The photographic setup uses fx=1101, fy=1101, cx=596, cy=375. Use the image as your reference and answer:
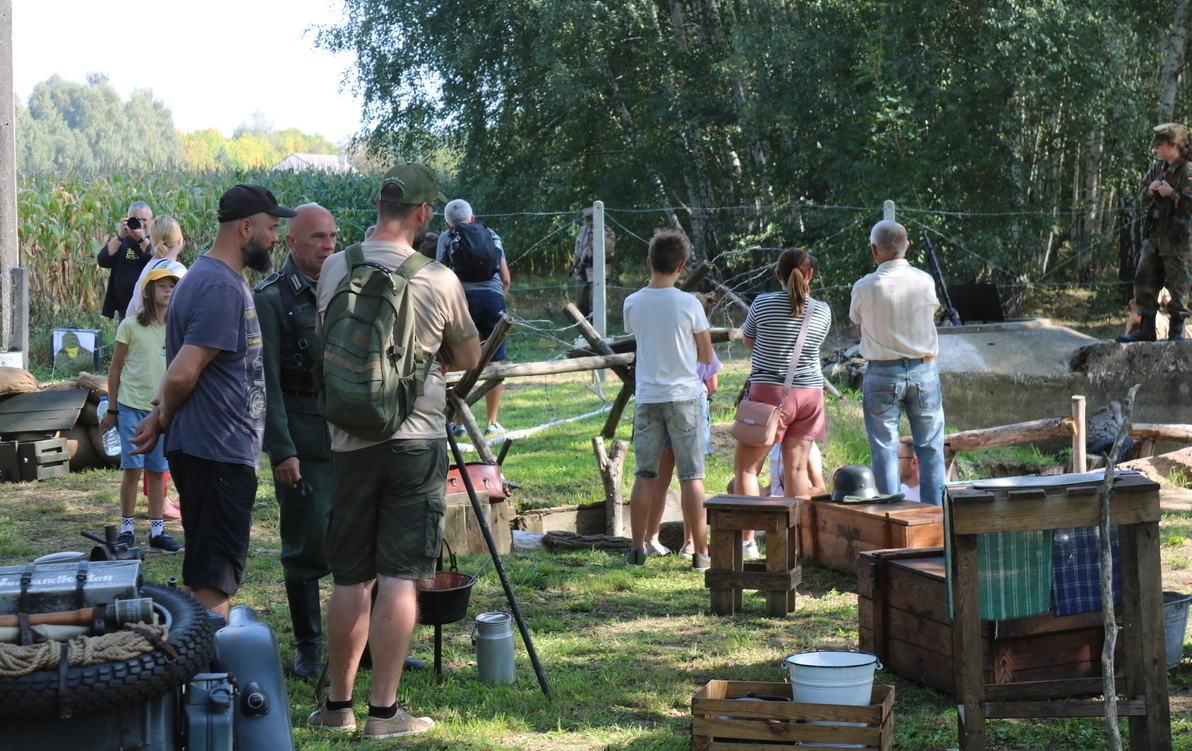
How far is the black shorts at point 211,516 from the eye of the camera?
3781mm

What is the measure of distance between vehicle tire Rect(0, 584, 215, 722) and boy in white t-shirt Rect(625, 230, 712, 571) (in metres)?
3.79

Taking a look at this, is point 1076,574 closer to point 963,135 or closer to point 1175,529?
point 1175,529

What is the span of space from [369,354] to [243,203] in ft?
2.84

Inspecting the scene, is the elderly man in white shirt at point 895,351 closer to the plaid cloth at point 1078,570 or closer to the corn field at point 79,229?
the plaid cloth at point 1078,570

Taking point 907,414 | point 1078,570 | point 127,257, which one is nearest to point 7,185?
point 127,257

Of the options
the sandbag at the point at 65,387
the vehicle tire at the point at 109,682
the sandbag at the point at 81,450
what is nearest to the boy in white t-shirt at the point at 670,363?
the vehicle tire at the point at 109,682

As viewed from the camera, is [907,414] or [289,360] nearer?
[289,360]

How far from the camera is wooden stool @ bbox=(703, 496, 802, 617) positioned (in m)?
5.46

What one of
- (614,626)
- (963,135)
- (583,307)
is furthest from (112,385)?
(963,135)

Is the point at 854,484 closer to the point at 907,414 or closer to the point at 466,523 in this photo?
the point at 907,414

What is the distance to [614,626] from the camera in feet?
17.7

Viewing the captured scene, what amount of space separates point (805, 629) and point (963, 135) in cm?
1324

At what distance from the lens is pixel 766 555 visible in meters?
5.60

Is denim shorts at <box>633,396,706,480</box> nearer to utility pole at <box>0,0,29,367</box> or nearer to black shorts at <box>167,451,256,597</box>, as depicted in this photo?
black shorts at <box>167,451,256,597</box>
